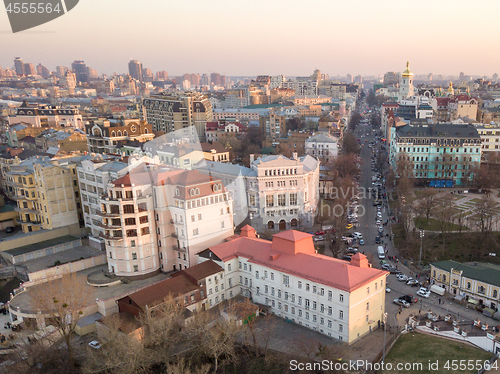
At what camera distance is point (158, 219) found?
48.1 metres

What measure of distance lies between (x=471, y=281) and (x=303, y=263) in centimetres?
2166

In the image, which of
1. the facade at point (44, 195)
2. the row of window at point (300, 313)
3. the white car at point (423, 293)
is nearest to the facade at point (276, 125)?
the facade at point (44, 195)

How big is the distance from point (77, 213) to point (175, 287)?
95.2 ft

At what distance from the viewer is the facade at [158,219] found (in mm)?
46250

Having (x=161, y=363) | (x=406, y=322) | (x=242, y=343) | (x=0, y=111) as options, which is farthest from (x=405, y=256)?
(x=0, y=111)

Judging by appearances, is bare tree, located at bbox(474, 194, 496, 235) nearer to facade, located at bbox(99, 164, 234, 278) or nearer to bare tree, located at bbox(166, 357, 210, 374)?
facade, located at bbox(99, 164, 234, 278)

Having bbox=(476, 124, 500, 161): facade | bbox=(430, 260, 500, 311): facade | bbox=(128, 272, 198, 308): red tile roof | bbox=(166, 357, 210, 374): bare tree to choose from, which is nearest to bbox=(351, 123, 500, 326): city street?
bbox=(430, 260, 500, 311): facade

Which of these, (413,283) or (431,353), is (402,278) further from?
(431,353)

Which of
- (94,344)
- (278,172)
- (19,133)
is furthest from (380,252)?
(19,133)

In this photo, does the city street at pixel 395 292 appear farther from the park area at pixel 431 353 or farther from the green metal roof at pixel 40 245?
the green metal roof at pixel 40 245

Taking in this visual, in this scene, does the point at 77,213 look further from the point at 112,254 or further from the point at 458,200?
the point at 458,200

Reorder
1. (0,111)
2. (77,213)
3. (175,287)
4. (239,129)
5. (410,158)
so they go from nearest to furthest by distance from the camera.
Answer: (175,287), (77,213), (410,158), (239,129), (0,111)

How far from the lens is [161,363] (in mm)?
34750

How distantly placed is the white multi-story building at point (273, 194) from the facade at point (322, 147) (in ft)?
104
